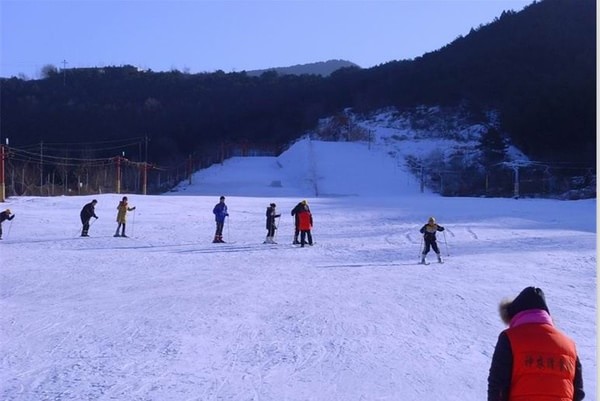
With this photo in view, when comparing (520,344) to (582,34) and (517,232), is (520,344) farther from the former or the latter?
(582,34)

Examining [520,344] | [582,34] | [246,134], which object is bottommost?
[520,344]

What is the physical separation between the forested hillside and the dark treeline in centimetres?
16

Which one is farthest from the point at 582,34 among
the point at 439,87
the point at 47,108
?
the point at 47,108

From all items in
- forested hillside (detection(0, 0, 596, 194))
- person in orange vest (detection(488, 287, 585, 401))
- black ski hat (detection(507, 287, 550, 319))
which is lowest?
person in orange vest (detection(488, 287, 585, 401))

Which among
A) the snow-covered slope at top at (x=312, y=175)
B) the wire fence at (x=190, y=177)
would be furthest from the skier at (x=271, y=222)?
the snow-covered slope at top at (x=312, y=175)

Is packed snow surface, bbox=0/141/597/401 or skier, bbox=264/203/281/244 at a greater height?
skier, bbox=264/203/281/244

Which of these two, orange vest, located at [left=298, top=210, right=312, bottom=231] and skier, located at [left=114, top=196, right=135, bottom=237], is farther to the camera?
skier, located at [left=114, top=196, right=135, bottom=237]

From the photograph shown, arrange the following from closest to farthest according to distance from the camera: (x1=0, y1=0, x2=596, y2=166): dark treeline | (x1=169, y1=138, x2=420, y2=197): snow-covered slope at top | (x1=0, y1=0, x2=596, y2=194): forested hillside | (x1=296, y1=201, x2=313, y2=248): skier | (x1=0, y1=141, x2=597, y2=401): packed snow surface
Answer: (x1=0, y1=141, x2=597, y2=401): packed snow surface, (x1=296, y1=201, x2=313, y2=248): skier, (x1=169, y1=138, x2=420, y2=197): snow-covered slope at top, (x1=0, y1=0, x2=596, y2=166): dark treeline, (x1=0, y1=0, x2=596, y2=194): forested hillside

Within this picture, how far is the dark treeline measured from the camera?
66.4 meters

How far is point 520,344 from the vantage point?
431 cm

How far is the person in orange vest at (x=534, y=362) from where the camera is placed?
14.1ft

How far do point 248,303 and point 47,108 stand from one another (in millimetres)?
86560

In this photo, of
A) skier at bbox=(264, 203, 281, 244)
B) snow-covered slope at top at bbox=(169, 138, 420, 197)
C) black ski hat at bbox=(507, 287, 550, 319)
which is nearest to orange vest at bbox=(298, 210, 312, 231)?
skier at bbox=(264, 203, 281, 244)

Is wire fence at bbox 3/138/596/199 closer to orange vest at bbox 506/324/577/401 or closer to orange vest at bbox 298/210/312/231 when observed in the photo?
orange vest at bbox 298/210/312/231
